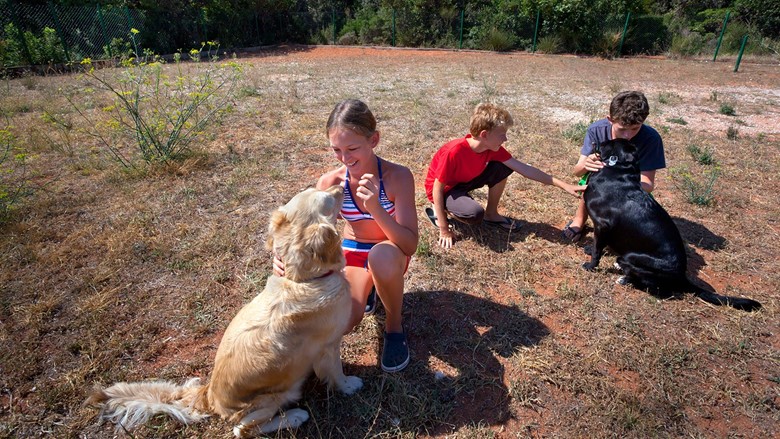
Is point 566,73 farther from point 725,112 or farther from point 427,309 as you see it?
point 427,309

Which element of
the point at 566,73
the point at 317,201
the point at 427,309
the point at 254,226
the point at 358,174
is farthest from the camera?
A: the point at 566,73

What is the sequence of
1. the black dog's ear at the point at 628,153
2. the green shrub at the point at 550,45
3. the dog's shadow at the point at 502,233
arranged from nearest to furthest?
the black dog's ear at the point at 628,153
the dog's shadow at the point at 502,233
the green shrub at the point at 550,45

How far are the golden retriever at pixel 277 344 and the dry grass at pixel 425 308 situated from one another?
140 mm

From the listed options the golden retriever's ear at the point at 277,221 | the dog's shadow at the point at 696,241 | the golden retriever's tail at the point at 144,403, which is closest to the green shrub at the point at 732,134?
the dog's shadow at the point at 696,241

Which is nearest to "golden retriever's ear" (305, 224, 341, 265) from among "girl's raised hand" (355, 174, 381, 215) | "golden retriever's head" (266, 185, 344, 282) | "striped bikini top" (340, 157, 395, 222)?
"golden retriever's head" (266, 185, 344, 282)

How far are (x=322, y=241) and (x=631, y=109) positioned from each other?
3.05 m

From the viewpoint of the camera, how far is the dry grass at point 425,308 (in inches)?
88.0

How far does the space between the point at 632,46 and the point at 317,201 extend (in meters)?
20.8

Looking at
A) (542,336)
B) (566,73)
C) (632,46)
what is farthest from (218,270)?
(632,46)

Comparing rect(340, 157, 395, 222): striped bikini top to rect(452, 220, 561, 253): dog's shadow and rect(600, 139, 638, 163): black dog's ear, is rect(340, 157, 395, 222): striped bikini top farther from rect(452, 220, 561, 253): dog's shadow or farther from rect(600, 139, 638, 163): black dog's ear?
rect(600, 139, 638, 163): black dog's ear

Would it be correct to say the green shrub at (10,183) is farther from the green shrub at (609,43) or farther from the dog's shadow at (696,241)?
the green shrub at (609,43)

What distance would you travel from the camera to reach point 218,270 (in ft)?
11.1

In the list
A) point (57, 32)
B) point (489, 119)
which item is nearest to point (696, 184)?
point (489, 119)

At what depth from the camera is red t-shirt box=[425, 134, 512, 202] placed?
3.70 metres
